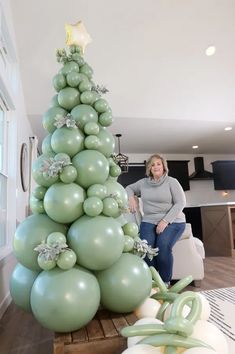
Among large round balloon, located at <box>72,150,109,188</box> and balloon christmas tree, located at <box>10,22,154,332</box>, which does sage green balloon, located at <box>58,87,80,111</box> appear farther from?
large round balloon, located at <box>72,150,109,188</box>

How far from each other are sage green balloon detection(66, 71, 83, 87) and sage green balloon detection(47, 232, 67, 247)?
0.71 metres

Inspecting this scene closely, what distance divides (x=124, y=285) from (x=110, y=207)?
1.02 ft

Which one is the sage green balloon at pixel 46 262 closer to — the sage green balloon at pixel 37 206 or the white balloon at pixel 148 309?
the sage green balloon at pixel 37 206

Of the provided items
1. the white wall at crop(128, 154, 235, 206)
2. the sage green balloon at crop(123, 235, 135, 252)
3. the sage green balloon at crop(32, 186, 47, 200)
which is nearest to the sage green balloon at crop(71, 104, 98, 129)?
the sage green balloon at crop(32, 186, 47, 200)

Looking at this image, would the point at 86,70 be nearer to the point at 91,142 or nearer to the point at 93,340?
the point at 91,142

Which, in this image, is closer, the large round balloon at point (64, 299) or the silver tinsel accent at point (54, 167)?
the large round balloon at point (64, 299)

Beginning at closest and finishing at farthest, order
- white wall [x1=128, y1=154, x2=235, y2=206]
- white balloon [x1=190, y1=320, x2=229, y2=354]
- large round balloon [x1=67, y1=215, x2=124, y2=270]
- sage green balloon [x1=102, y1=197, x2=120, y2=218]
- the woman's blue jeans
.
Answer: white balloon [x1=190, y1=320, x2=229, y2=354]
large round balloon [x1=67, y1=215, x2=124, y2=270]
sage green balloon [x1=102, y1=197, x2=120, y2=218]
the woman's blue jeans
white wall [x1=128, y1=154, x2=235, y2=206]

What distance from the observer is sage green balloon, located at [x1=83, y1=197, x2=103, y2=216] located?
1.05 meters

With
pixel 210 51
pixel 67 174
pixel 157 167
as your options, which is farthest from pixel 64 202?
pixel 210 51

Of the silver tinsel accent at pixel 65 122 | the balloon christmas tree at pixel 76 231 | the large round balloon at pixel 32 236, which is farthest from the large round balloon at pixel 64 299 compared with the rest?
the silver tinsel accent at pixel 65 122

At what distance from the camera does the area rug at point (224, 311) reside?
4.95 feet

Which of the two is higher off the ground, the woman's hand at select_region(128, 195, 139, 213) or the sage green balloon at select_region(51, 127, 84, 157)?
the sage green balloon at select_region(51, 127, 84, 157)

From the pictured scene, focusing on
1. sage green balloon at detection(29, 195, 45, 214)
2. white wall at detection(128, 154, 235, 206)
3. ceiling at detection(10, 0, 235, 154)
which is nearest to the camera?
sage green balloon at detection(29, 195, 45, 214)

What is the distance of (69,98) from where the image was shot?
1.25m
